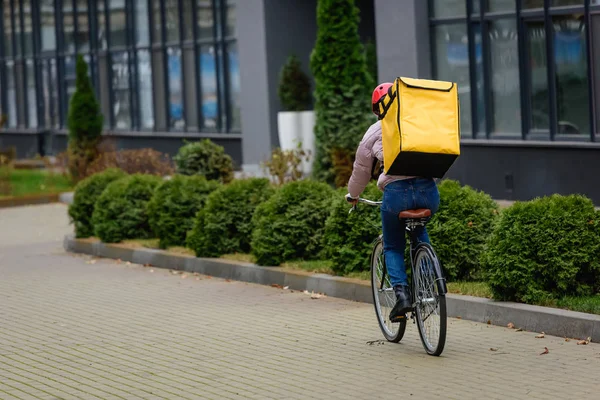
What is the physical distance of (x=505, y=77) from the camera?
1925 centimetres

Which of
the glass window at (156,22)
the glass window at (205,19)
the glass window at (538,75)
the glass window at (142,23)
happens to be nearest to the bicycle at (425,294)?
the glass window at (538,75)

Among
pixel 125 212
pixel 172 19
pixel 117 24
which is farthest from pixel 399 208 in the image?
pixel 117 24

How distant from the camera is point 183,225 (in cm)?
1493

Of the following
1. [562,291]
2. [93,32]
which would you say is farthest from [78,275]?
[93,32]

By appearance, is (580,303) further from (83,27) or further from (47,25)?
(47,25)

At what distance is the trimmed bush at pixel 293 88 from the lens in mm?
25156

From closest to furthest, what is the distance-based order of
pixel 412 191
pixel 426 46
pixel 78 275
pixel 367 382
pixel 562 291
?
pixel 367 382 < pixel 412 191 < pixel 562 291 < pixel 78 275 < pixel 426 46

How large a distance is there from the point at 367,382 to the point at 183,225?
7.36 m

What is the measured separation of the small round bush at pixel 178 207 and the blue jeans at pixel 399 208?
615 centimetres

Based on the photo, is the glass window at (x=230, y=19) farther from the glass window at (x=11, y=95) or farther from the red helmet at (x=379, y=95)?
the red helmet at (x=379, y=95)

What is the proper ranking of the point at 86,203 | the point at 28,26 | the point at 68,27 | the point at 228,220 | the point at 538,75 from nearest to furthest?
the point at 228,220 < the point at 86,203 < the point at 538,75 < the point at 68,27 < the point at 28,26

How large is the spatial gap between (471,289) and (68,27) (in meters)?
28.0

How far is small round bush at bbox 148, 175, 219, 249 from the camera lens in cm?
1495

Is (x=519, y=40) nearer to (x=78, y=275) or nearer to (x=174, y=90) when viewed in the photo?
(x=78, y=275)
